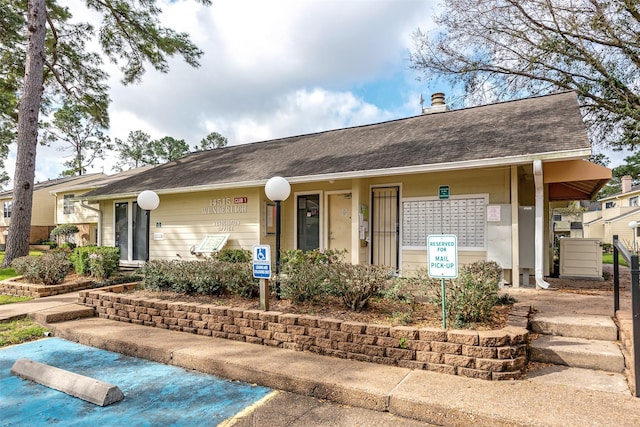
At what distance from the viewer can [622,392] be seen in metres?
2.95

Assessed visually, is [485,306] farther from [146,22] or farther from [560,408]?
[146,22]

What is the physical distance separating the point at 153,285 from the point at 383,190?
5.00 meters

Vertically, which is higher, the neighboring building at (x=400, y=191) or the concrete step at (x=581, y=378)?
the neighboring building at (x=400, y=191)

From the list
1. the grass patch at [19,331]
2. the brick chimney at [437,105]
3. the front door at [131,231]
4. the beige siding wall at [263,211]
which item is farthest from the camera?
the front door at [131,231]

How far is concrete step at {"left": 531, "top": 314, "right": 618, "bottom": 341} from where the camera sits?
12.6 ft

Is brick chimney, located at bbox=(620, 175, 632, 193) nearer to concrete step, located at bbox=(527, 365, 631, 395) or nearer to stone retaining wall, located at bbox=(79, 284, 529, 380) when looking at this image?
stone retaining wall, located at bbox=(79, 284, 529, 380)

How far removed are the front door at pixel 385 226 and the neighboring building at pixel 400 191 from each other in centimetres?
2

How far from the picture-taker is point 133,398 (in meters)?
3.37

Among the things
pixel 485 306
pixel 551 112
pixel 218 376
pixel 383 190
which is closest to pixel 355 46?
pixel 383 190

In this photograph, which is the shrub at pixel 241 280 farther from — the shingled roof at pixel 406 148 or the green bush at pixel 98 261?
the green bush at pixel 98 261

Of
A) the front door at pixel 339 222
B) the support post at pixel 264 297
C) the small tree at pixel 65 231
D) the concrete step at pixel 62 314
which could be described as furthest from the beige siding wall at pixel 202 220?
the small tree at pixel 65 231

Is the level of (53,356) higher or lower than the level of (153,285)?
lower

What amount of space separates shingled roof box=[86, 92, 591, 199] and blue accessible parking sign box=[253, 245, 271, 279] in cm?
325

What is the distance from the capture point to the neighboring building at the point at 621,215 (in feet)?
90.5
